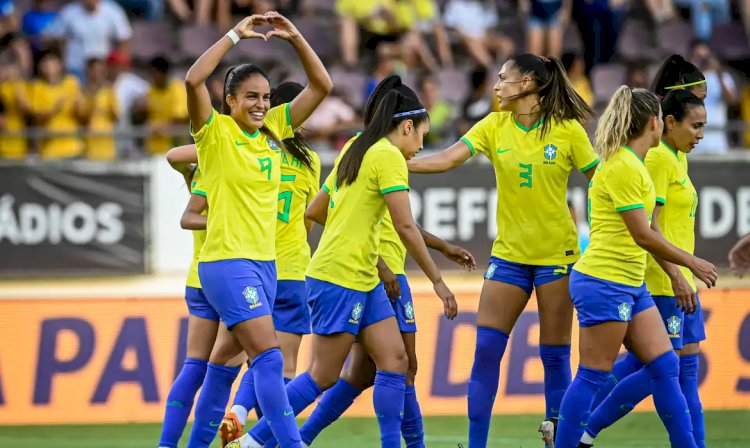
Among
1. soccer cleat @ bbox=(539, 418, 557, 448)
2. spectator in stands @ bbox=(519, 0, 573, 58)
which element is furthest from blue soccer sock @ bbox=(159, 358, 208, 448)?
spectator in stands @ bbox=(519, 0, 573, 58)

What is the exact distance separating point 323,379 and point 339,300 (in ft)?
1.52

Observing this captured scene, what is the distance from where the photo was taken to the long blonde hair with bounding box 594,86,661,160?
22.4 ft

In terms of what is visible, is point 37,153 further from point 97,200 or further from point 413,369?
point 413,369

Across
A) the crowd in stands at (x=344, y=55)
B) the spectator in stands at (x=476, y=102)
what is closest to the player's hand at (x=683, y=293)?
the spectator in stands at (x=476, y=102)

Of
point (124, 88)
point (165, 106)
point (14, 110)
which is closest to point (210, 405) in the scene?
point (165, 106)

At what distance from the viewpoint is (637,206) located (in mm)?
6676

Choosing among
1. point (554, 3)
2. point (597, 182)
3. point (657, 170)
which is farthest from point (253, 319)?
point (554, 3)

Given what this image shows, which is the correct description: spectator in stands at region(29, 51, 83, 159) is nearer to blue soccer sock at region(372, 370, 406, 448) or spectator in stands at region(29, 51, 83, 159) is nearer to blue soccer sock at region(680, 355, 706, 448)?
blue soccer sock at region(372, 370, 406, 448)

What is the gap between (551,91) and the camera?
7.52 m

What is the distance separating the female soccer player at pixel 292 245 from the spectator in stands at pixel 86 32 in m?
9.36

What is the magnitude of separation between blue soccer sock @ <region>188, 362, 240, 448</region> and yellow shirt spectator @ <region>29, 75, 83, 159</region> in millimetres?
8641

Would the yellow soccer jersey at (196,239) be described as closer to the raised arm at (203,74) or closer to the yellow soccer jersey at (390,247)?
the raised arm at (203,74)

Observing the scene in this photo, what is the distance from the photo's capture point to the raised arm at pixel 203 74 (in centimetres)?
636

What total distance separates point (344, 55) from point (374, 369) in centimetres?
1017
